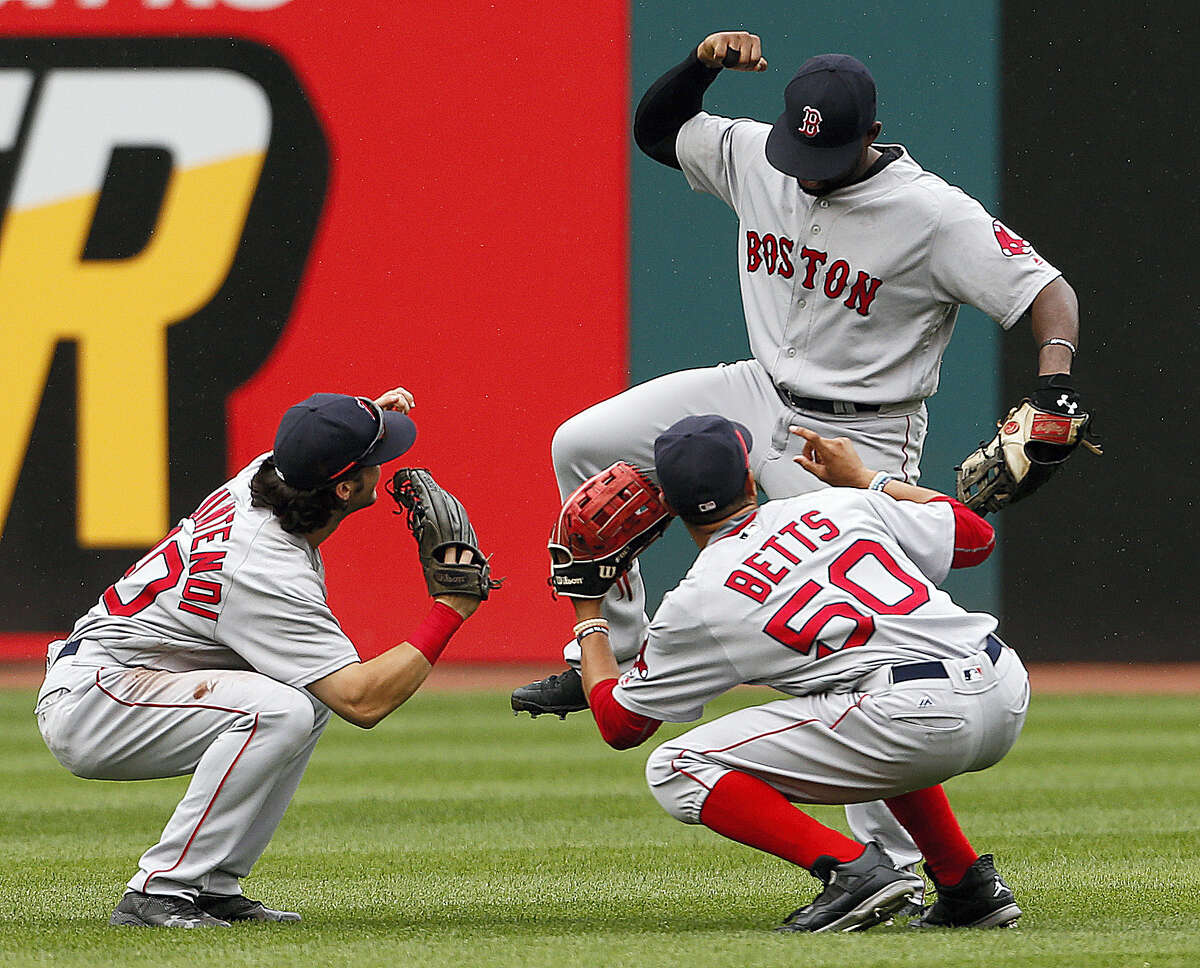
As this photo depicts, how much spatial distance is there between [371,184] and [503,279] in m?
1.06

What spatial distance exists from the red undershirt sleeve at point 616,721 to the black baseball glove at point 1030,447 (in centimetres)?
92

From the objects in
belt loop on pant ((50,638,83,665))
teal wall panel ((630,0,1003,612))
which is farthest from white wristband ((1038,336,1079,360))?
teal wall panel ((630,0,1003,612))

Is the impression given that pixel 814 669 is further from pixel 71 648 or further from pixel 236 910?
pixel 71 648

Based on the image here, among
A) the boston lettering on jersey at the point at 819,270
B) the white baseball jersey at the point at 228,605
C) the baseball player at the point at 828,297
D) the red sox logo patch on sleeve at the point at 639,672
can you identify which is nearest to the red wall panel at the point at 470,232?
the baseball player at the point at 828,297

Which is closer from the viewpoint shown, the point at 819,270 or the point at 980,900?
the point at 980,900

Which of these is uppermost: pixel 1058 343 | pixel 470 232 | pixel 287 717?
pixel 1058 343

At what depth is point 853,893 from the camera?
12.4ft

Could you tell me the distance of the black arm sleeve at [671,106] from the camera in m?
4.57

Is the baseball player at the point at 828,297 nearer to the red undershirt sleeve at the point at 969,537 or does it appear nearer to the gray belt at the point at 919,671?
the red undershirt sleeve at the point at 969,537

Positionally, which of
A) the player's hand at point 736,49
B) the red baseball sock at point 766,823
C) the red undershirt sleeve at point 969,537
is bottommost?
the red baseball sock at point 766,823

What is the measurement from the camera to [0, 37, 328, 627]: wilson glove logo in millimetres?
11430

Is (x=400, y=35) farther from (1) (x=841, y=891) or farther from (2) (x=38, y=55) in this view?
(1) (x=841, y=891)

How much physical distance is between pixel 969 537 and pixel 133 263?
337 inches

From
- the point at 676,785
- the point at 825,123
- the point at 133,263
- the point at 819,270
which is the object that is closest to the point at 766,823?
the point at 676,785
